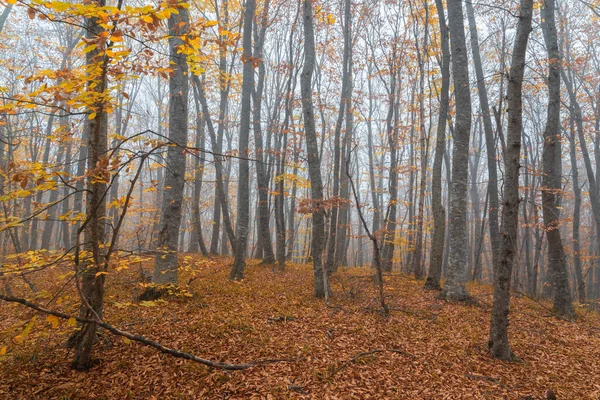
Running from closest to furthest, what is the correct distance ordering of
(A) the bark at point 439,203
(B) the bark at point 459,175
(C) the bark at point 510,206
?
(C) the bark at point 510,206
(B) the bark at point 459,175
(A) the bark at point 439,203

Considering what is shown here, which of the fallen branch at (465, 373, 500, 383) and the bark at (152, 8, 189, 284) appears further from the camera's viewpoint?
the bark at (152, 8, 189, 284)

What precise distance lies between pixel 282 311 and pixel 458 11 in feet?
29.6

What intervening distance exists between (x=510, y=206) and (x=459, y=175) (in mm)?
3467

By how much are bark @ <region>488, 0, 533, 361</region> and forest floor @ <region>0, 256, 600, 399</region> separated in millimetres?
410

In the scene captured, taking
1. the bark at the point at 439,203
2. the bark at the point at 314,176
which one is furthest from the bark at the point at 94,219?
the bark at the point at 439,203

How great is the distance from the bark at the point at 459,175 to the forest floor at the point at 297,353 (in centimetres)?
81

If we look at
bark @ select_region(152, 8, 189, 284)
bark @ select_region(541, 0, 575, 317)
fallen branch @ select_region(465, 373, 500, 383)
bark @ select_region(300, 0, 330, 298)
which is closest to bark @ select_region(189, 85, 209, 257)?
bark @ select_region(152, 8, 189, 284)

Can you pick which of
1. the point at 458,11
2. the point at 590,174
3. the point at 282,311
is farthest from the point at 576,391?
the point at 590,174

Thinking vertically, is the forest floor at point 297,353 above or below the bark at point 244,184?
below

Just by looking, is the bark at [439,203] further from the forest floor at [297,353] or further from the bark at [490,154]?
the forest floor at [297,353]

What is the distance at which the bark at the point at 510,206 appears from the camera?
4.61 metres

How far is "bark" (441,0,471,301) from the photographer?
7.77 meters

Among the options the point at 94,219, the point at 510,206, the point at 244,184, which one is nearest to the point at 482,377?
the point at 510,206

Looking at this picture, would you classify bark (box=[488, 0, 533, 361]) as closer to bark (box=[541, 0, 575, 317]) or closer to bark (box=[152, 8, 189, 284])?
bark (box=[541, 0, 575, 317])
